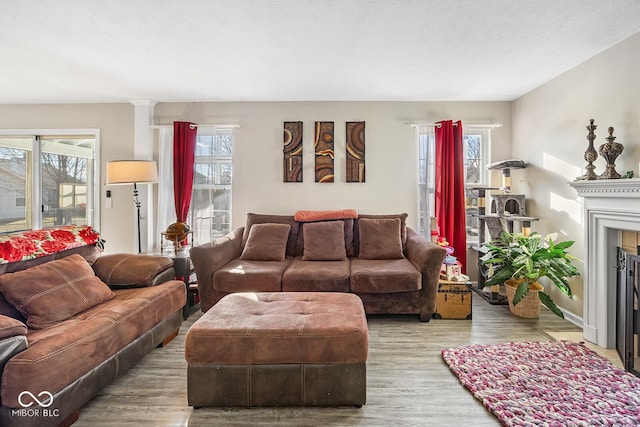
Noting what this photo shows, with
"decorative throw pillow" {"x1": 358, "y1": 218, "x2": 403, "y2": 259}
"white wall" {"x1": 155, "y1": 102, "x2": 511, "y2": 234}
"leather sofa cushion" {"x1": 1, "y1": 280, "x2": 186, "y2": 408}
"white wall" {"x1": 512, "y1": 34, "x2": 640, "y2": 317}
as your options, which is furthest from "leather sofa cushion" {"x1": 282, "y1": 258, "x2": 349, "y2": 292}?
"white wall" {"x1": 512, "y1": 34, "x2": 640, "y2": 317}

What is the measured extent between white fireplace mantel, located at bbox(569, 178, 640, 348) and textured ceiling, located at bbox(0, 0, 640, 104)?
1147 millimetres

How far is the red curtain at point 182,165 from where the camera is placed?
12.9 feet

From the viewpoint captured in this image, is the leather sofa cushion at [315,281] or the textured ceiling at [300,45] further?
the leather sofa cushion at [315,281]

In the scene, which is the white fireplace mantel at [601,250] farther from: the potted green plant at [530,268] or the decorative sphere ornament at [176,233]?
the decorative sphere ornament at [176,233]

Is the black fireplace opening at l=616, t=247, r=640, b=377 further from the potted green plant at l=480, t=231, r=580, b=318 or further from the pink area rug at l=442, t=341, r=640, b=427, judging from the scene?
the potted green plant at l=480, t=231, r=580, b=318

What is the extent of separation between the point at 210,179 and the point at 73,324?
2597 mm

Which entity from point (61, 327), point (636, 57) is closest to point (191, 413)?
point (61, 327)

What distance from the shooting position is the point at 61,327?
1.71m

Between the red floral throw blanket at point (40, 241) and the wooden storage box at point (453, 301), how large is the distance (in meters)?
2.91

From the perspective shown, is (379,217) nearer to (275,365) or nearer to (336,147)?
(336,147)

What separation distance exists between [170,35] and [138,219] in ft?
7.17

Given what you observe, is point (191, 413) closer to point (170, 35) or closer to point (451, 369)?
point (451, 369)

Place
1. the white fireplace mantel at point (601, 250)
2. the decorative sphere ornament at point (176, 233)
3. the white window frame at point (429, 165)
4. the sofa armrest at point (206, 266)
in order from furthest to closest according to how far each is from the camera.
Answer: the white window frame at point (429, 165) → the decorative sphere ornament at point (176, 233) → the sofa armrest at point (206, 266) → the white fireplace mantel at point (601, 250)

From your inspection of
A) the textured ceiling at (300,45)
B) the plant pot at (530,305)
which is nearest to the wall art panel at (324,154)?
the textured ceiling at (300,45)
